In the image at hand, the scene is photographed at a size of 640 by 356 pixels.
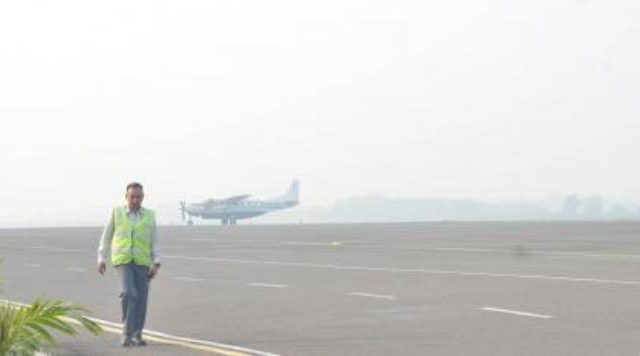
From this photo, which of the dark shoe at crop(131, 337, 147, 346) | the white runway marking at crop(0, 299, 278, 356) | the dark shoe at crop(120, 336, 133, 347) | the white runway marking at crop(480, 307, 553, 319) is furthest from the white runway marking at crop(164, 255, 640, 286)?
the dark shoe at crop(120, 336, 133, 347)

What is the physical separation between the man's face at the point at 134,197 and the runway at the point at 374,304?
157cm

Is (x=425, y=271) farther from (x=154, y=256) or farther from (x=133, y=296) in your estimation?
(x=133, y=296)

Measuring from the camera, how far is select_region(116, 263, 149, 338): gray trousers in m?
11.5

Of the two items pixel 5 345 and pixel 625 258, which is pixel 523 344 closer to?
pixel 5 345

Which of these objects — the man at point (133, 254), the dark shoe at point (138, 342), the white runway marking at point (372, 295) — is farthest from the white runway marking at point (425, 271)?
the dark shoe at point (138, 342)

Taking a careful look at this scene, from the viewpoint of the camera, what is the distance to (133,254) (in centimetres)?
1167

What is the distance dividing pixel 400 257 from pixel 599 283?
1277cm

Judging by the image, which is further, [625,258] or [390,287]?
[625,258]

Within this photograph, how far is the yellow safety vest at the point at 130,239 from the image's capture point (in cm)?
1167

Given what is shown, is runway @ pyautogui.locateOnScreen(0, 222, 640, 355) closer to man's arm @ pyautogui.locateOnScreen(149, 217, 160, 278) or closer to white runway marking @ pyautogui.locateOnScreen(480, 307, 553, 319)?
white runway marking @ pyautogui.locateOnScreen(480, 307, 553, 319)

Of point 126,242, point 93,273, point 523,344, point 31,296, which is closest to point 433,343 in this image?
point 523,344

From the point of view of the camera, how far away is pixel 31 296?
18.7 metres

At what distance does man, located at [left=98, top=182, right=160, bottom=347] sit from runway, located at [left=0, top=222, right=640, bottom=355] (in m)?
0.34

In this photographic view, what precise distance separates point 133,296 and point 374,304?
5.40 meters
